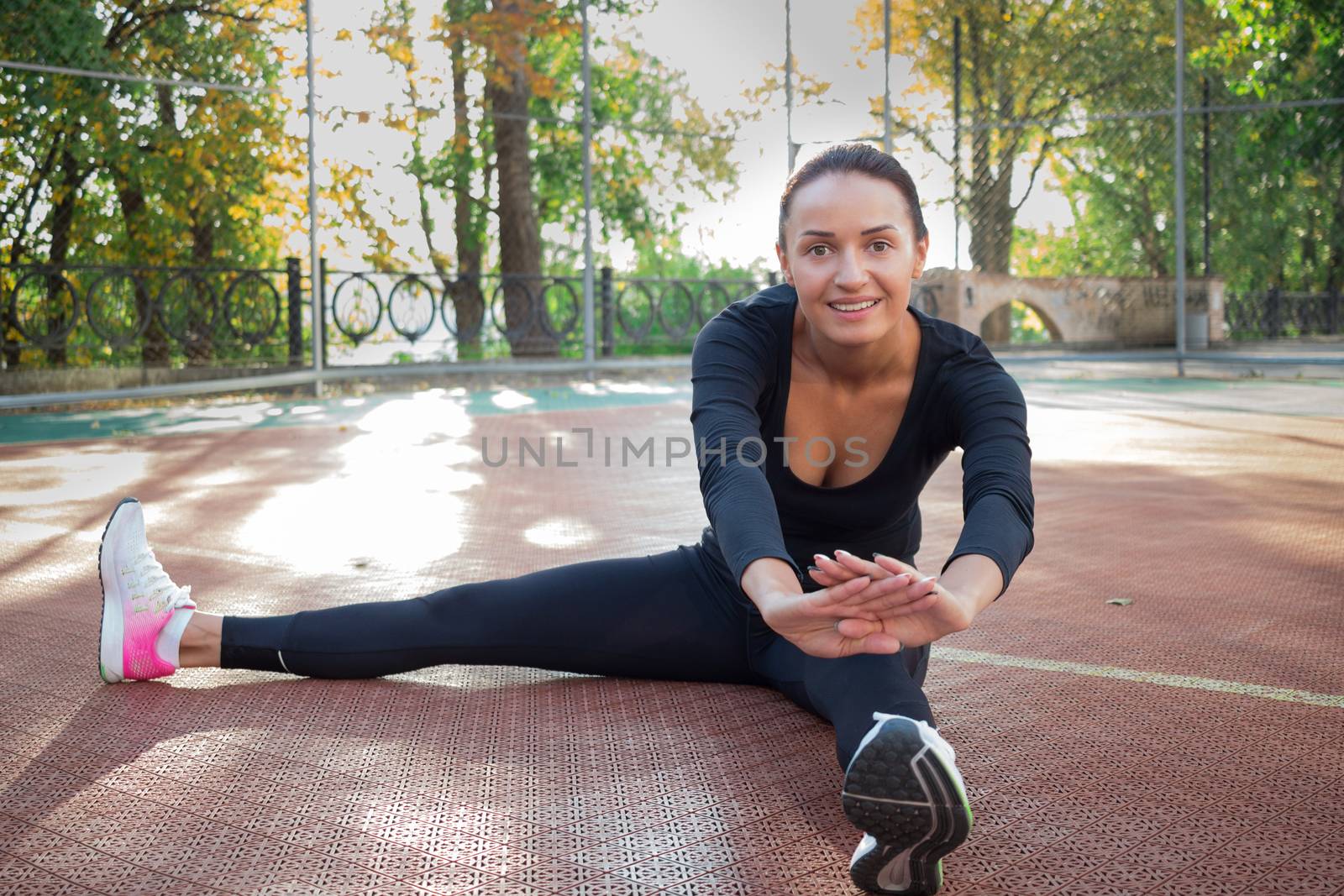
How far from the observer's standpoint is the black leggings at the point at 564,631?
2242 mm

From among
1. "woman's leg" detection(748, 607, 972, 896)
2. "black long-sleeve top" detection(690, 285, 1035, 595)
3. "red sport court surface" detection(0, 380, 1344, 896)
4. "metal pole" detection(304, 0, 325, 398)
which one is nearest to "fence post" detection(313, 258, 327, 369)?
"metal pole" detection(304, 0, 325, 398)

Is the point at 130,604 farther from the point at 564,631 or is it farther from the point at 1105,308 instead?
the point at 1105,308

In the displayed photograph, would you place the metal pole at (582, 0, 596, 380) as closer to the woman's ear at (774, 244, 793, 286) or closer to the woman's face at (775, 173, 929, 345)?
the woman's ear at (774, 244, 793, 286)

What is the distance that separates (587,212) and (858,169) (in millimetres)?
9573

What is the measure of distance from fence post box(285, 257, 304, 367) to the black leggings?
7.94 m

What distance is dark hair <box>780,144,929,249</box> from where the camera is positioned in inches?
76.8

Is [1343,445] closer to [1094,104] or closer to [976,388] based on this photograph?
[976,388]

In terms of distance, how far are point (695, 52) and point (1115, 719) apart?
498 inches

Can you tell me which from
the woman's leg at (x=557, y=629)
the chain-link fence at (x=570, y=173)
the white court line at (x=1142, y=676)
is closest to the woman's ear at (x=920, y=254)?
the woman's leg at (x=557, y=629)

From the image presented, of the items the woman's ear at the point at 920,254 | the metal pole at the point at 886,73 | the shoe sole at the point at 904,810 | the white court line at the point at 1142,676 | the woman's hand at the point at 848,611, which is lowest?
the white court line at the point at 1142,676

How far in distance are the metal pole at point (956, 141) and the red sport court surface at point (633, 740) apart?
9643 millimetres

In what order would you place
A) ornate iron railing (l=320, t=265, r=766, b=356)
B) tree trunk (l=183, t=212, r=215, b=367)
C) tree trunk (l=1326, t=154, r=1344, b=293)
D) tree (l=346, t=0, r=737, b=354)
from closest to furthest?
tree trunk (l=183, t=212, r=215, b=367), ornate iron railing (l=320, t=265, r=766, b=356), tree (l=346, t=0, r=737, b=354), tree trunk (l=1326, t=154, r=1344, b=293)

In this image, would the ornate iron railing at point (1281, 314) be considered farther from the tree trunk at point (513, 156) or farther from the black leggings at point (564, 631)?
the black leggings at point (564, 631)

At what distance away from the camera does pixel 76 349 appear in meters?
8.75
